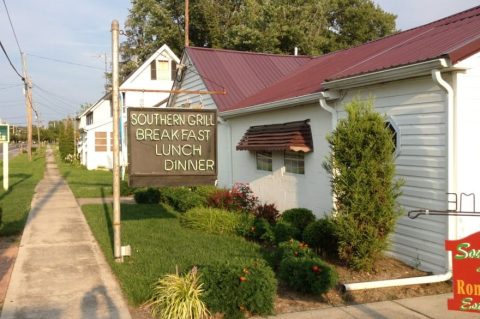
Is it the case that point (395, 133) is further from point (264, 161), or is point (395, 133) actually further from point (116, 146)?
point (264, 161)

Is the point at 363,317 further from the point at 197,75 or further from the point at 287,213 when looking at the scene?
the point at 197,75

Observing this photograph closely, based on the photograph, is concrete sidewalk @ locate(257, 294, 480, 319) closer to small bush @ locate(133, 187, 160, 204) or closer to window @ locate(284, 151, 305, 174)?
window @ locate(284, 151, 305, 174)

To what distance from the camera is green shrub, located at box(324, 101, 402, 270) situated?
6.75m

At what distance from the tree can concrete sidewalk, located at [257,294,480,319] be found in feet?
91.4

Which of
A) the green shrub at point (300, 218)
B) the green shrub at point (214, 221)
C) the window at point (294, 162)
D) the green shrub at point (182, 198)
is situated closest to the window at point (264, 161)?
the window at point (294, 162)

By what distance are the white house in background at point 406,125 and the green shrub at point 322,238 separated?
0.91 metres

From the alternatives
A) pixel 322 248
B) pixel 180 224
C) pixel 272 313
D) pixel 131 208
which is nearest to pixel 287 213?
pixel 322 248

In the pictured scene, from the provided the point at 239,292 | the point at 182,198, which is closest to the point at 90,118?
the point at 182,198

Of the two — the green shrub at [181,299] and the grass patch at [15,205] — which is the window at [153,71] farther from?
the green shrub at [181,299]

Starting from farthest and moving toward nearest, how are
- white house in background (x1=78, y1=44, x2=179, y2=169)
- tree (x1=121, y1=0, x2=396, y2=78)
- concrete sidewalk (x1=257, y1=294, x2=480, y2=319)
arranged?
tree (x1=121, y1=0, x2=396, y2=78), white house in background (x1=78, y1=44, x2=179, y2=169), concrete sidewalk (x1=257, y1=294, x2=480, y2=319)

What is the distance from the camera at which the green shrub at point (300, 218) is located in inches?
372

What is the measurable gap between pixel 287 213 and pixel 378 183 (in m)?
3.37

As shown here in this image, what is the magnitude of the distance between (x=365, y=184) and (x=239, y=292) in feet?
7.56

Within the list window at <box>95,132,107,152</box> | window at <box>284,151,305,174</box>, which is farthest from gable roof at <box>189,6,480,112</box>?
window at <box>95,132,107,152</box>
